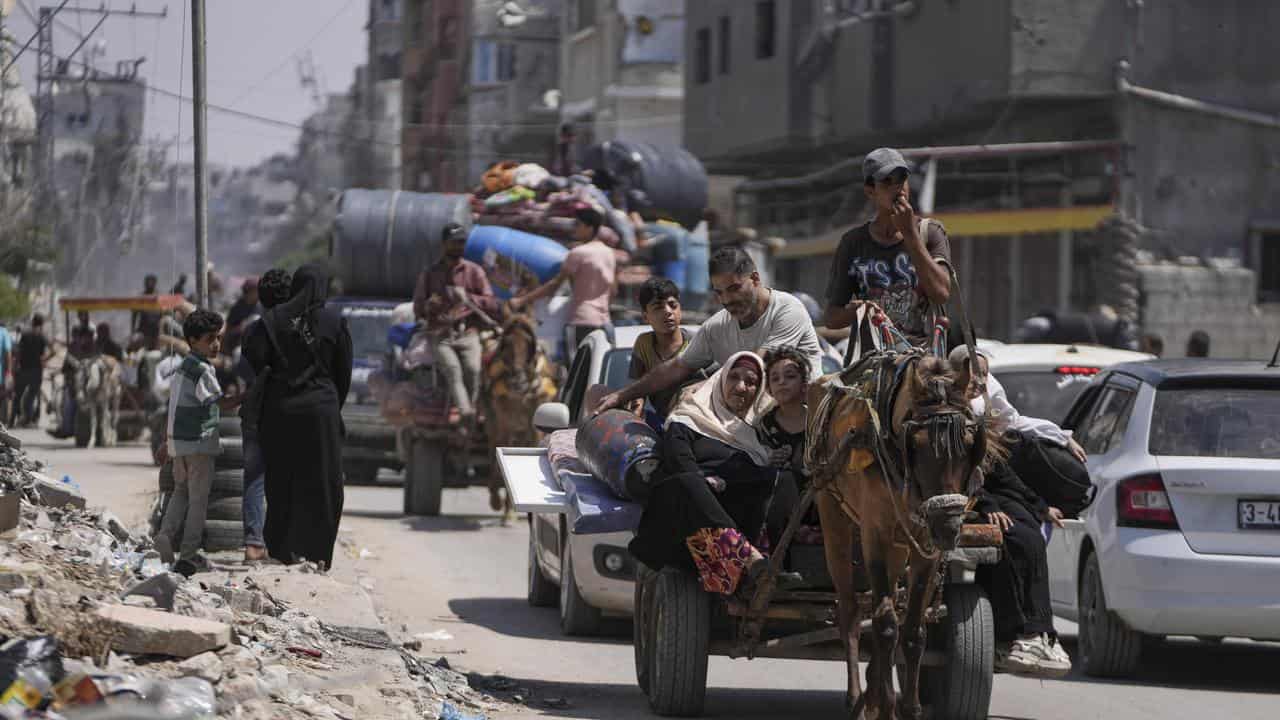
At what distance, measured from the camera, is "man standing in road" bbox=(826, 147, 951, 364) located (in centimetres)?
812

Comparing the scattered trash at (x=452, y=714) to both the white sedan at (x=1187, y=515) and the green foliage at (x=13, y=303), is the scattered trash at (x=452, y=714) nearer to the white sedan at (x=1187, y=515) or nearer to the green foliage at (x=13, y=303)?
the white sedan at (x=1187, y=515)

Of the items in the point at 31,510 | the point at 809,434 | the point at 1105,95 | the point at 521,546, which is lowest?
the point at 521,546

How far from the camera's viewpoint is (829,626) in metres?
8.29

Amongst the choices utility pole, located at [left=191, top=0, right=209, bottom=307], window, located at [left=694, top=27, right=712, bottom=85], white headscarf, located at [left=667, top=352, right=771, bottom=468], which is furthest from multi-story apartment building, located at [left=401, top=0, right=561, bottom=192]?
white headscarf, located at [left=667, top=352, right=771, bottom=468]

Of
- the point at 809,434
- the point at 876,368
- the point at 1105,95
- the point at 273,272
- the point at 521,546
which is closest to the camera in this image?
the point at 876,368

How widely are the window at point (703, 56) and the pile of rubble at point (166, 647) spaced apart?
139 ft

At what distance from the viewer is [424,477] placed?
18.6 meters

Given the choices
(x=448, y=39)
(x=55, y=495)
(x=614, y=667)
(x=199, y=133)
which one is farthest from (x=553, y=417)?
(x=448, y=39)

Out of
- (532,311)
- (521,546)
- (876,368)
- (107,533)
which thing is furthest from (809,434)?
(532,311)

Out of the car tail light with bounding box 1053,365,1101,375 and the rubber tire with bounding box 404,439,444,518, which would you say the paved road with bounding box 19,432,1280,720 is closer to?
the rubber tire with bounding box 404,439,444,518

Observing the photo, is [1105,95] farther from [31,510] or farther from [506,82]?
[506,82]

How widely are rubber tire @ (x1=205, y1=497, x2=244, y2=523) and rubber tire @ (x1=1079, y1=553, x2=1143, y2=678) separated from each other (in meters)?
5.46

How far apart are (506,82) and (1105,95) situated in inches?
2247

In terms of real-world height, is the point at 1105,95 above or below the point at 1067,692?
above
